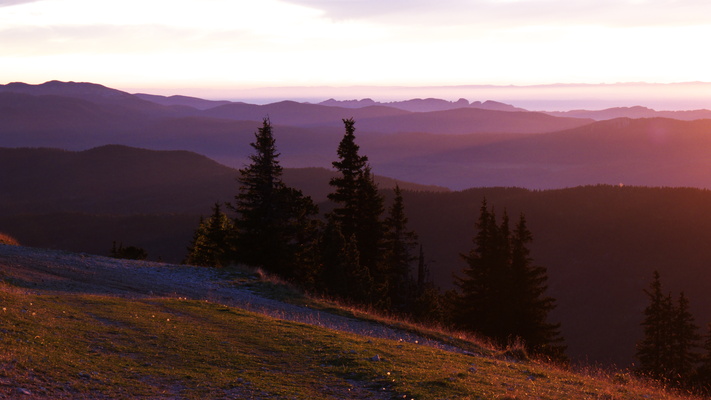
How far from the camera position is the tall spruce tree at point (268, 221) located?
30.8 metres

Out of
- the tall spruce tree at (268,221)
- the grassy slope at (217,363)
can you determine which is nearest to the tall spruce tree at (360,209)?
the tall spruce tree at (268,221)

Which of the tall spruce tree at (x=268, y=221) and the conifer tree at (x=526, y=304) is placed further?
the conifer tree at (x=526, y=304)

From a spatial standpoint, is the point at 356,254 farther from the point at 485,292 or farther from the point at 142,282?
the point at 142,282

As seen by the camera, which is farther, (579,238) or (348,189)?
(579,238)

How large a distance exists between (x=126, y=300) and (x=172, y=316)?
2.00 metres

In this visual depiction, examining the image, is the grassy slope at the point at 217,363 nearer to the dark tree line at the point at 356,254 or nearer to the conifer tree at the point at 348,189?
the dark tree line at the point at 356,254

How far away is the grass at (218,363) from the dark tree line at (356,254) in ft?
46.8

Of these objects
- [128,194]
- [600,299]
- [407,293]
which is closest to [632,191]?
[600,299]

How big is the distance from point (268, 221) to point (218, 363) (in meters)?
20.8

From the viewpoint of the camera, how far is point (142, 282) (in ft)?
67.1

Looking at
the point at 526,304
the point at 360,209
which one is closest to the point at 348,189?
the point at 360,209

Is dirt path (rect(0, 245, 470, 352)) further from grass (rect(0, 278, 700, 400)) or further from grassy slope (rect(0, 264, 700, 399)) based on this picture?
grassy slope (rect(0, 264, 700, 399))

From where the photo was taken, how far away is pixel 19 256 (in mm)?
20672

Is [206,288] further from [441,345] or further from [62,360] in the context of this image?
[62,360]
